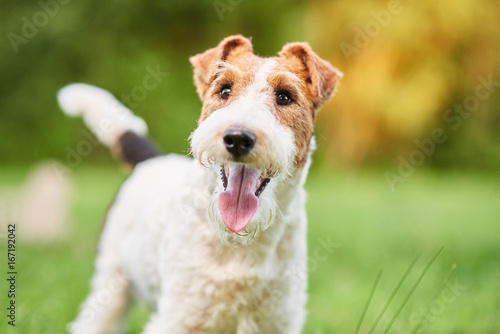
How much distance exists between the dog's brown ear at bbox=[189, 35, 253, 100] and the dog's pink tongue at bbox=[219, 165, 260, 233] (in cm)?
70

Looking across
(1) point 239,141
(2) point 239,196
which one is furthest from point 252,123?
(2) point 239,196

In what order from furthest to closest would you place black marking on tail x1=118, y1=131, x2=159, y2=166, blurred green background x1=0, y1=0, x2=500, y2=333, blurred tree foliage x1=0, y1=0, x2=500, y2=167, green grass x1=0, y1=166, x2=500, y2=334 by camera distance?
blurred tree foliage x1=0, y1=0, x2=500, y2=167 < blurred green background x1=0, y1=0, x2=500, y2=333 < black marking on tail x1=118, y1=131, x2=159, y2=166 < green grass x1=0, y1=166, x2=500, y2=334

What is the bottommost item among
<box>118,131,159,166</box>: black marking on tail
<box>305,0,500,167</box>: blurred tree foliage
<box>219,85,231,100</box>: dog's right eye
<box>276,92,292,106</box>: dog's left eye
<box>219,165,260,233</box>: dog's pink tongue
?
<box>118,131,159,166</box>: black marking on tail

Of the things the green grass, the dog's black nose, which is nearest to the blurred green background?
the green grass

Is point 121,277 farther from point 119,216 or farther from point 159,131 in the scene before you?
point 159,131

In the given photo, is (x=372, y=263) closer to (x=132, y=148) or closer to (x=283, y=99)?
(x=132, y=148)

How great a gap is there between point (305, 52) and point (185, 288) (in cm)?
144

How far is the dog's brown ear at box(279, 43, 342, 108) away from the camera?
295 centimetres

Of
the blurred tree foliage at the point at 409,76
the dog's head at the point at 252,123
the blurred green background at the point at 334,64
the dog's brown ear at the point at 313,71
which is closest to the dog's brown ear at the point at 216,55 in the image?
the dog's head at the point at 252,123

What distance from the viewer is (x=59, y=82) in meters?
17.7

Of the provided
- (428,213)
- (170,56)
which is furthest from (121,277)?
(170,56)

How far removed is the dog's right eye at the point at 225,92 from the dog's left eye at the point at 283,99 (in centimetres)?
25

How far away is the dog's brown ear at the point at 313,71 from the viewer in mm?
2946

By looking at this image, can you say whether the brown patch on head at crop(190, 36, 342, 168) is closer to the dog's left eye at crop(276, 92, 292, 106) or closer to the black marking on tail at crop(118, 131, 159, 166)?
the dog's left eye at crop(276, 92, 292, 106)
